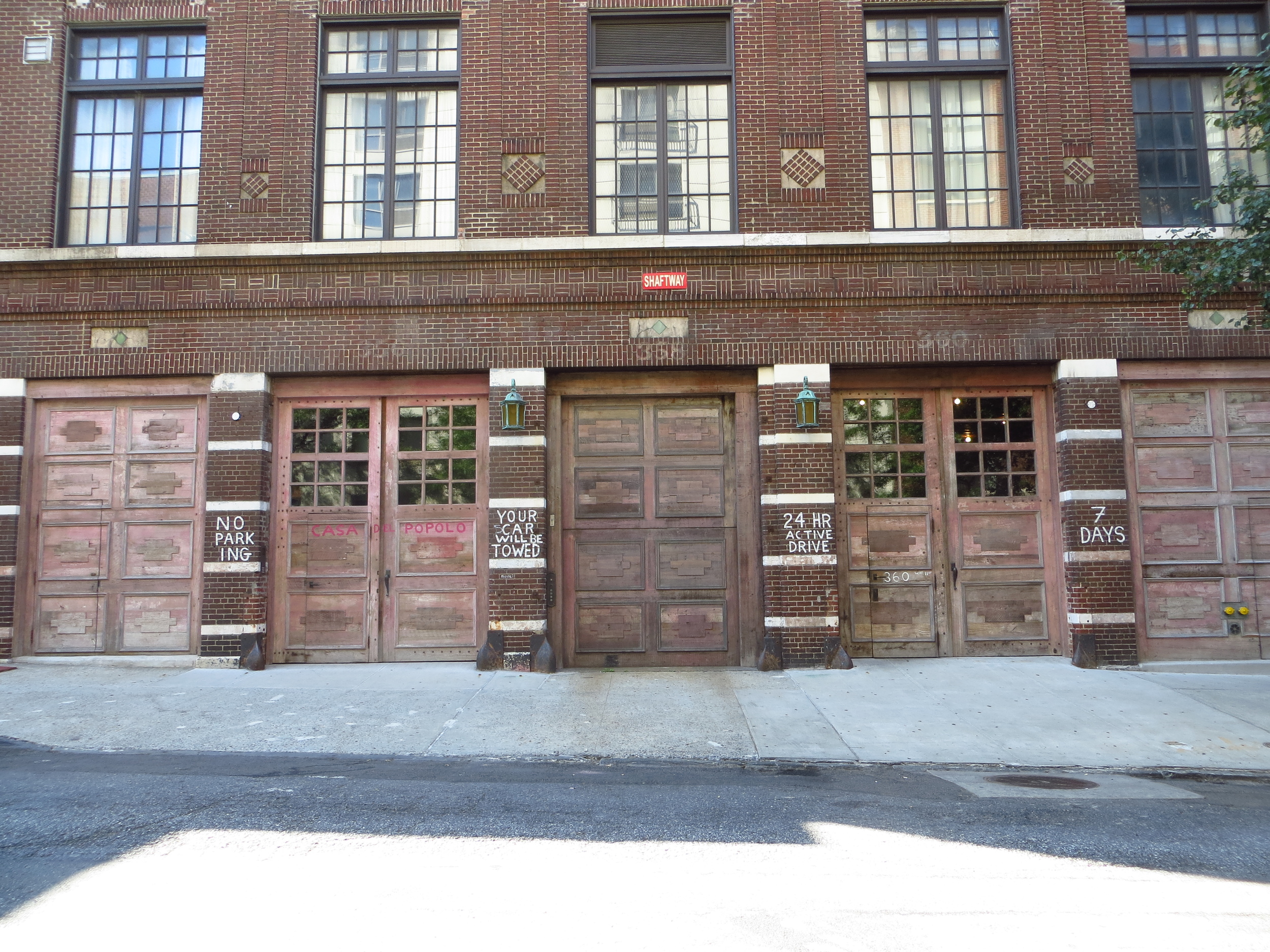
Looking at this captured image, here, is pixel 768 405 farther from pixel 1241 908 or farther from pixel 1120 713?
pixel 1241 908

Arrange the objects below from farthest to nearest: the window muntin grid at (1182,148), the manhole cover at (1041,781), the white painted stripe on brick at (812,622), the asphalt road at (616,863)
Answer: the window muntin grid at (1182,148) < the white painted stripe on brick at (812,622) < the manhole cover at (1041,781) < the asphalt road at (616,863)

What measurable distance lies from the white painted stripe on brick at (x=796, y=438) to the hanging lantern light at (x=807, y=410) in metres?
0.10

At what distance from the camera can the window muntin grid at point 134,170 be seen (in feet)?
35.9

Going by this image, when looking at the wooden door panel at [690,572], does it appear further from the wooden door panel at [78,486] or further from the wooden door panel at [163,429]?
the wooden door panel at [78,486]

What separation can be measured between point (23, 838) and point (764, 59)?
10958 millimetres

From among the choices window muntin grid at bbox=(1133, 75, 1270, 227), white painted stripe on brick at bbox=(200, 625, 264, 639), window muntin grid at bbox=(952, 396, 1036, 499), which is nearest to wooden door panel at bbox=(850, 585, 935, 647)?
window muntin grid at bbox=(952, 396, 1036, 499)

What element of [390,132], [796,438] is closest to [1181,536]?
[796,438]

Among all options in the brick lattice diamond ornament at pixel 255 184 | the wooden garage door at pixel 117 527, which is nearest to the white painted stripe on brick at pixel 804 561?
the wooden garage door at pixel 117 527

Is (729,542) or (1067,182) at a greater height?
(1067,182)

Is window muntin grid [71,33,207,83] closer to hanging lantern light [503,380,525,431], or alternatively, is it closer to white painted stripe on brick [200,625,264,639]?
hanging lantern light [503,380,525,431]

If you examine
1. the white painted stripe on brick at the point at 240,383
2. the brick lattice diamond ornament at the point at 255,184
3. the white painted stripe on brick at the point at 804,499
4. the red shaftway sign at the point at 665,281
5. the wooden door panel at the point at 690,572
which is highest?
the brick lattice diamond ornament at the point at 255,184

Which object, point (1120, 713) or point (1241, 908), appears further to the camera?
point (1120, 713)

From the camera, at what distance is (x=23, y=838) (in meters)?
4.55

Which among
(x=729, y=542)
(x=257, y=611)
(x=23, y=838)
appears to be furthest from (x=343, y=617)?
(x=23, y=838)
